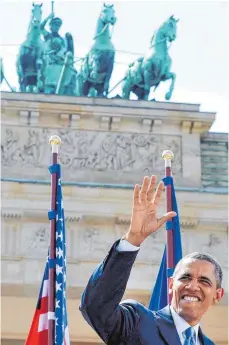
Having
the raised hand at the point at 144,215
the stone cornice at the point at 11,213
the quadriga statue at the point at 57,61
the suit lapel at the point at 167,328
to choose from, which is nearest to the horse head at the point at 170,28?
the quadriga statue at the point at 57,61

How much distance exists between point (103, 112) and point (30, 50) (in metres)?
2.08

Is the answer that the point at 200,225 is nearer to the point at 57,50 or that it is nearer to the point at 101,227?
the point at 101,227

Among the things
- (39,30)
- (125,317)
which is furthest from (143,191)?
(39,30)

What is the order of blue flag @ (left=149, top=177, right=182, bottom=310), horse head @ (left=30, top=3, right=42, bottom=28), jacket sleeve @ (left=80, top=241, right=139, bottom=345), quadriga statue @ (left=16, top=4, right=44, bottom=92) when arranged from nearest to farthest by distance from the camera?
jacket sleeve @ (left=80, top=241, right=139, bottom=345)
blue flag @ (left=149, top=177, right=182, bottom=310)
quadriga statue @ (left=16, top=4, right=44, bottom=92)
horse head @ (left=30, top=3, right=42, bottom=28)

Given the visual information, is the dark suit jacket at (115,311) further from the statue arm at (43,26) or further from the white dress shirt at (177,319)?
the statue arm at (43,26)

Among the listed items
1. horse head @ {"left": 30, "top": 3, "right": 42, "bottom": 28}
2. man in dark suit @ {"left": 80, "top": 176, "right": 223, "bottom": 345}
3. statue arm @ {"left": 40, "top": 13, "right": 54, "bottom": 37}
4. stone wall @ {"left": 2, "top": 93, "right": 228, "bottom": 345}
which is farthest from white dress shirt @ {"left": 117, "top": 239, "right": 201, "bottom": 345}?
statue arm @ {"left": 40, "top": 13, "right": 54, "bottom": 37}

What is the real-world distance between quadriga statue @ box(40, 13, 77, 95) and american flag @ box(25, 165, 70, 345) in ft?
34.7

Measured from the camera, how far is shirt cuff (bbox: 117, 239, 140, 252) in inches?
104

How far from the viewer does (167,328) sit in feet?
8.75

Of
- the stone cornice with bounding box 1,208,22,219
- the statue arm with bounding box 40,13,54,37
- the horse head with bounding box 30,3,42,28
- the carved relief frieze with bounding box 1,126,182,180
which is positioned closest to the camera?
the stone cornice with bounding box 1,208,22,219

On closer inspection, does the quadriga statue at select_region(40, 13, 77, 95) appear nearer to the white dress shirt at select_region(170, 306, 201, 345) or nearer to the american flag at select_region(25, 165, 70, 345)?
the american flag at select_region(25, 165, 70, 345)

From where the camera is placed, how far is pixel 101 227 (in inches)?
677

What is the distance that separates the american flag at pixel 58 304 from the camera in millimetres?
7812

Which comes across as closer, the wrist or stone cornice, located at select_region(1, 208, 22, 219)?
the wrist
